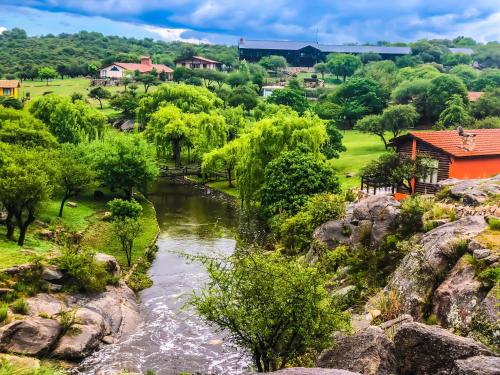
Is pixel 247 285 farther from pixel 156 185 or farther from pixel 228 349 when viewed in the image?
pixel 156 185

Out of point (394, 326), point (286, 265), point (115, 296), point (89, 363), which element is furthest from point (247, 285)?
point (115, 296)

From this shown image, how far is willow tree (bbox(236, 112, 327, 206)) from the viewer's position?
47469mm

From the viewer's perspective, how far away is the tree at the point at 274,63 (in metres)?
165

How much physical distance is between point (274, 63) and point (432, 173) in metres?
130

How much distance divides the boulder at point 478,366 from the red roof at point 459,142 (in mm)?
27941

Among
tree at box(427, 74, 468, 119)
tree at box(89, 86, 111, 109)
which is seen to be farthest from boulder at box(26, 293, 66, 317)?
tree at box(89, 86, 111, 109)

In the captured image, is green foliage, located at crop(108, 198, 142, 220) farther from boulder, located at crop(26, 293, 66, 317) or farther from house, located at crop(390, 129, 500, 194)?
house, located at crop(390, 129, 500, 194)

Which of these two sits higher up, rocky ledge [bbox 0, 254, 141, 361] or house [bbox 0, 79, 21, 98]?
house [bbox 0, 79, 21, 98]

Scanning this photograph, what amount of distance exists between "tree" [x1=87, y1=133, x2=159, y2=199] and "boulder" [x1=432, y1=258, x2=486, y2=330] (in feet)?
114

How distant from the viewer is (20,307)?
25469mm

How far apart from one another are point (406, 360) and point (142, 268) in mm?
24397

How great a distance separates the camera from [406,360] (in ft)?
50.8

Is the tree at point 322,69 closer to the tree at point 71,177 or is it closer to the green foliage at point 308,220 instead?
the tree at point 71,177

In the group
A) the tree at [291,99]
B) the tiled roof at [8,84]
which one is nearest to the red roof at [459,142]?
the tree at [291,99]
